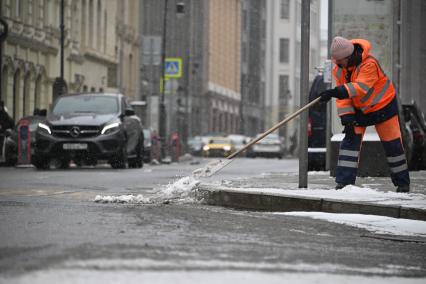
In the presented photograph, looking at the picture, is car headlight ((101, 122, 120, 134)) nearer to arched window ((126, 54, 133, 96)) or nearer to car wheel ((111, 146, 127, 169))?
car wheel ((111, 146, 127, 169))

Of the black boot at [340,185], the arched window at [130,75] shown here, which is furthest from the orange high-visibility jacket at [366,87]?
the arched window at [130,75]

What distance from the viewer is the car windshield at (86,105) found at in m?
25.2

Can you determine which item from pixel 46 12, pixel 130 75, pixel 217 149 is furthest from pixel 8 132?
pixel 130 75

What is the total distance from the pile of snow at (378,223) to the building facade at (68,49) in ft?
112

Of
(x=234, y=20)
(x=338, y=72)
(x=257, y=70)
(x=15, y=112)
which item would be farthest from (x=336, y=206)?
(x=257, y=70)

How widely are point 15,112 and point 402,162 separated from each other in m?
34.8

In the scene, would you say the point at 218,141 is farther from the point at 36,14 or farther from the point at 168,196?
the point at 168,196

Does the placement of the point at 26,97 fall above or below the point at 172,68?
below

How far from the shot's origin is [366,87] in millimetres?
12195

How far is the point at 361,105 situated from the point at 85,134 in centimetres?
1227

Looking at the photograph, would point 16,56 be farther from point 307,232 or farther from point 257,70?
point 257,70

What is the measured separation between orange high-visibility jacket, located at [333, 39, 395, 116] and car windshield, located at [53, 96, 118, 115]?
43.4 feet

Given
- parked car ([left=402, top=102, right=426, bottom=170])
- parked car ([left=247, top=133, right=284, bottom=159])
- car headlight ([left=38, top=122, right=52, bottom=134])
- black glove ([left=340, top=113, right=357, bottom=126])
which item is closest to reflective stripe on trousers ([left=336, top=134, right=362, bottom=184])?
black glove ([left=340, top=113, right=357, bottom=126])

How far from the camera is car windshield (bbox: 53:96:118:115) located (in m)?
25.2
